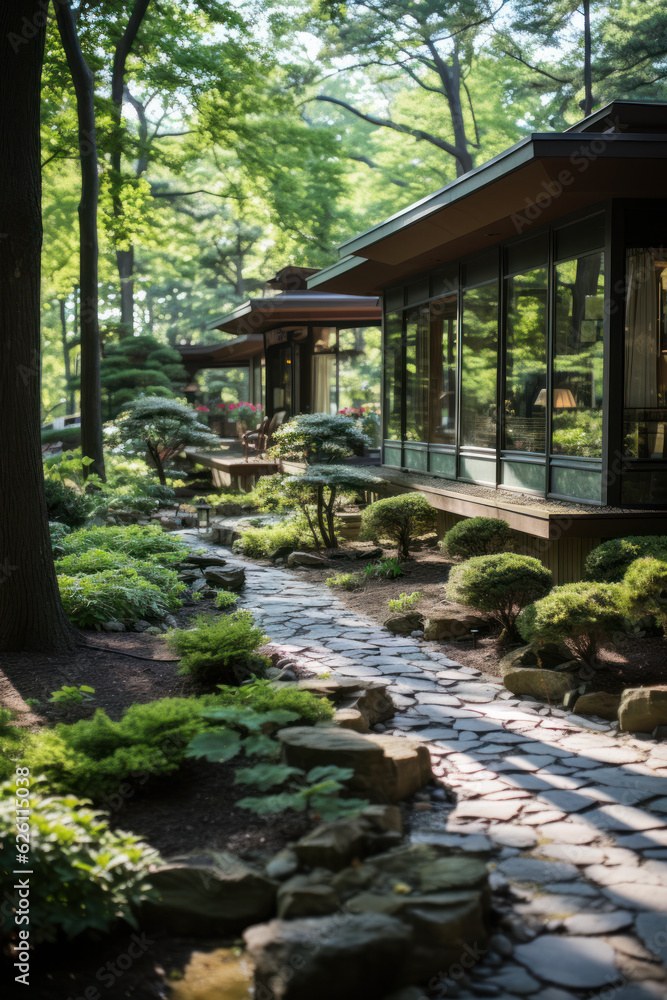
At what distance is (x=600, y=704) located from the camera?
16.4 ft

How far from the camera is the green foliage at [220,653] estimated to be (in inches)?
191

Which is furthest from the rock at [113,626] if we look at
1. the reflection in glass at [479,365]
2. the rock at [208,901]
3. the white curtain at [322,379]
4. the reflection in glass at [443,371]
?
the white curtain at [322,379]

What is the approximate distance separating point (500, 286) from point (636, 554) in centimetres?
429

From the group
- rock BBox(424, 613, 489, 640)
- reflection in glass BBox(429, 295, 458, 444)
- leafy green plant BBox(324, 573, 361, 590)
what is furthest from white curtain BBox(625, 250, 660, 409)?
reflection in glass BBox(429, 295, 458, 444)

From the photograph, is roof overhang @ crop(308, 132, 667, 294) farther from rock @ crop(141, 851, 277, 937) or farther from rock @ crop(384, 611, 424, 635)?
rock @ crop(141, 851, 277, 937)

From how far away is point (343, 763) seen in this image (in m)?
3.45

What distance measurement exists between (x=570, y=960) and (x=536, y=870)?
57cm

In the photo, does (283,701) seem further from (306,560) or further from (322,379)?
(322,379)

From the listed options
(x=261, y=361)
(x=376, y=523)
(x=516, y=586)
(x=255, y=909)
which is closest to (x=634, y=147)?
(x=516, y=586)

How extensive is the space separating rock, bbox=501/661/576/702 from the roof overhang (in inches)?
152

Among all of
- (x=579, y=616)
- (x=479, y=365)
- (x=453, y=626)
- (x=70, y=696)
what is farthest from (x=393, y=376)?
(x=70, y=696)

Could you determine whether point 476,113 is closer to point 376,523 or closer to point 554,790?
point 376,523

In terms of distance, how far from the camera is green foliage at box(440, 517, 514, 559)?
7.47m

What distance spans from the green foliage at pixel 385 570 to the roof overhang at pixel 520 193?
3.75m
